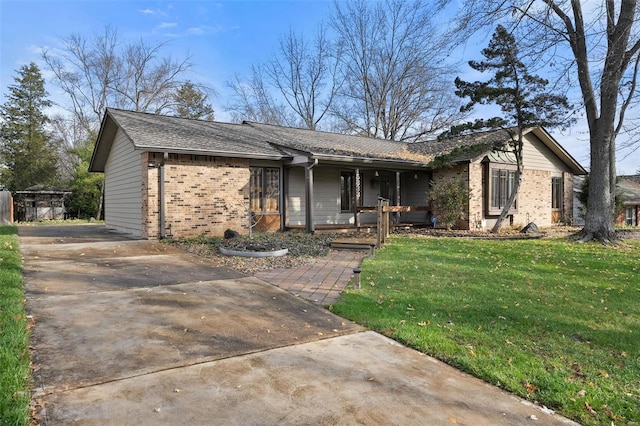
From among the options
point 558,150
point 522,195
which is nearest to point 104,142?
point 522,195

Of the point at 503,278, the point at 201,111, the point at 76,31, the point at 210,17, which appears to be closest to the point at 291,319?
the point at 503,278

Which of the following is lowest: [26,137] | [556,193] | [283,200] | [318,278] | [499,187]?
[318,278]

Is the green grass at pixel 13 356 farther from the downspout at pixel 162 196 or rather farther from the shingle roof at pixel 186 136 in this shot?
the shingle roof at pixel 186 136

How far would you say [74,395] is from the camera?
2.60 m

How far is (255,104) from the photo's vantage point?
34469mm

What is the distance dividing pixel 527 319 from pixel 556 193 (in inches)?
723

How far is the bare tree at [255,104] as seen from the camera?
3406 centimetres

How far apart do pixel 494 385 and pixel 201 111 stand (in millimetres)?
36585

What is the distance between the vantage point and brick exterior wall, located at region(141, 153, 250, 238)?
37.1 ft

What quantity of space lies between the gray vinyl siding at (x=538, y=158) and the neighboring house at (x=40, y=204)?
24936 mm

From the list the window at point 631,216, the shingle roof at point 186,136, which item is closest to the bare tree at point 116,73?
the shingle roof at point 186,136

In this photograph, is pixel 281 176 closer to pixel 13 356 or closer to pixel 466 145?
pixel 466 145

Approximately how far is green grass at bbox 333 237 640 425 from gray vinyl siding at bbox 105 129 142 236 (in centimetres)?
800

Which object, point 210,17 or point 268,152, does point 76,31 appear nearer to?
point 210,17
